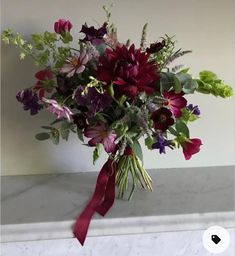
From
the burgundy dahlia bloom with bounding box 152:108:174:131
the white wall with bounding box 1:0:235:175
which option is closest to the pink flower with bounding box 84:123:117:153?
the burgundy dahlia bloom with bounding box 152:108:174:131

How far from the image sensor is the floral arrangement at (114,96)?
0.83 m

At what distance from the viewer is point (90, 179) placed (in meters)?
1.15

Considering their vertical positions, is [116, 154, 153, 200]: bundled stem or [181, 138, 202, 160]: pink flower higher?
[181, 138, 202, 160]: pink flower

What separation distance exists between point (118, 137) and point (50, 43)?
0.33 m

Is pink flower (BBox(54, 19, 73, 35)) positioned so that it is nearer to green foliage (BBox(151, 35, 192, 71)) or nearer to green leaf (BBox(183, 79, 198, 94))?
green foliage (BBox(151, 35, 192, 71))

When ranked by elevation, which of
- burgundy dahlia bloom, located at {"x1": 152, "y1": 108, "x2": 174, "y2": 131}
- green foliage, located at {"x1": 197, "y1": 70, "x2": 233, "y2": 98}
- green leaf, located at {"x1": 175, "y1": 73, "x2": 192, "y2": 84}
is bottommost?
burgundy dahlia bloom, located at {"x1": 152, "y1": 108, "x2": 174, "y2": 131}

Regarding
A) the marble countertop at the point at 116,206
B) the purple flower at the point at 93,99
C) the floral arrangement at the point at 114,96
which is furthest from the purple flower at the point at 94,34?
the marble countertop at the point at 116,206

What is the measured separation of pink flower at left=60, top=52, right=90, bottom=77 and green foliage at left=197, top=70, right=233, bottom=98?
0.29 metres

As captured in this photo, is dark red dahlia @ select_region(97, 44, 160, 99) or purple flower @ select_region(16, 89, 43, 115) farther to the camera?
purple flower @ select_region(16, 89, 43, 115)

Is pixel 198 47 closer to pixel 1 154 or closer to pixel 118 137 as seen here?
pixel 118 137

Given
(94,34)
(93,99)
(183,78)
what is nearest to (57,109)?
(93,99)

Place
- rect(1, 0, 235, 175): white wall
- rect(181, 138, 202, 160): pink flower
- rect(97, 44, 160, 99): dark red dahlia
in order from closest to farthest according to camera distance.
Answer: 1. rect(97, 44, 160, 99): dark red dahlia
2. rect(181, 138, 202, 160): pink flower
3. rect(1, 0, 235, 175): white wall

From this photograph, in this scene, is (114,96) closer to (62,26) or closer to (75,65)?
(75,65)

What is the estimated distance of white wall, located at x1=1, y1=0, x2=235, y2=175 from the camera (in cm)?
111
